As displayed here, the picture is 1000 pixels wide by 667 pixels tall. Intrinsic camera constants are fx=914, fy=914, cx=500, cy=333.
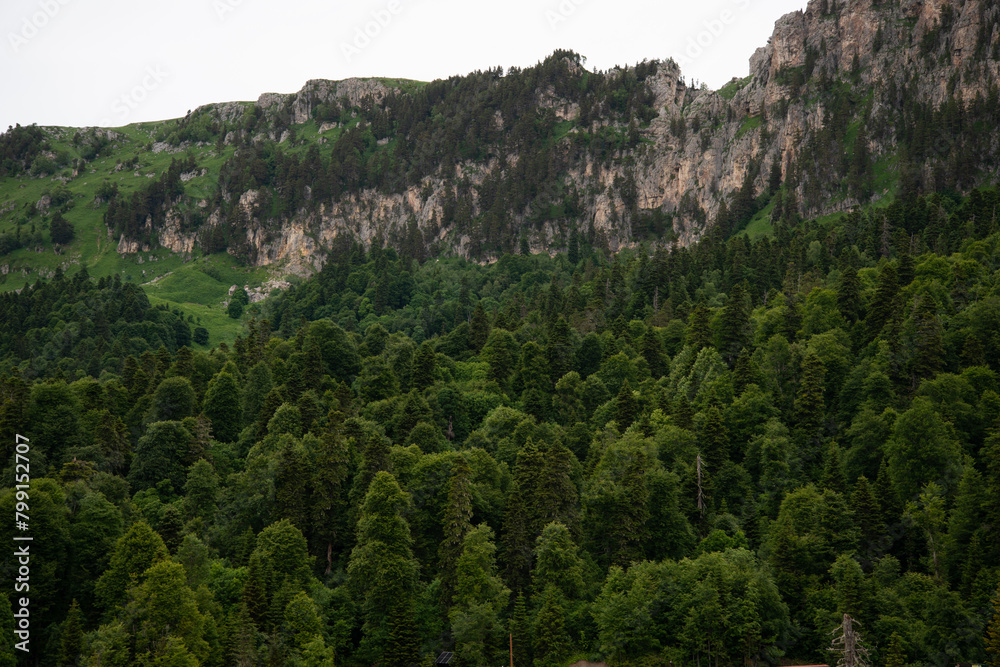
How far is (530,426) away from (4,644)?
6201 cm

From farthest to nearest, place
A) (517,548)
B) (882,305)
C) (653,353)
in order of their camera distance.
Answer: (653,353), (882,305), (517,548)

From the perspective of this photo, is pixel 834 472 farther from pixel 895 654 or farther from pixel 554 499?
pixel 554 499

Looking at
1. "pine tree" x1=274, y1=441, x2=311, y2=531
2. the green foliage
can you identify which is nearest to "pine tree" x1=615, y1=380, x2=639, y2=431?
the green foliage

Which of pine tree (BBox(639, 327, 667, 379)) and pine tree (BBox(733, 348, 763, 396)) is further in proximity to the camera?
pine tree (BBox(639, 327, 667, 379))

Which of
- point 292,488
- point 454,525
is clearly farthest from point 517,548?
point 292,488

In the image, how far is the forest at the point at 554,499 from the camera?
76375 millimetres

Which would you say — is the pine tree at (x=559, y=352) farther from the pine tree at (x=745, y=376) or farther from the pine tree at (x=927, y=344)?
the pine tree at (x=927, y=344)

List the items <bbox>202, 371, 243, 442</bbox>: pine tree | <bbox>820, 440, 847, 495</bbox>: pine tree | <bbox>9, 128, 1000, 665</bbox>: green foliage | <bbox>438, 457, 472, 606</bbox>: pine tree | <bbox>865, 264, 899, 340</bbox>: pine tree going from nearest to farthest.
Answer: <bbox>9, 128, 1000, 665</bbox>: green foliage, <bbox>438, 457, 472, 606</bbox>: pine tree, <bbox>820, 440, 847, 495</bbox>: pine tree, <bbox>865, 264, 899, 340</bbox>: pine tree, <bbox>202, 371, 243, 442</bbox>: pine tree

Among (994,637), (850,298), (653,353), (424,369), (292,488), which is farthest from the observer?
(653,353)

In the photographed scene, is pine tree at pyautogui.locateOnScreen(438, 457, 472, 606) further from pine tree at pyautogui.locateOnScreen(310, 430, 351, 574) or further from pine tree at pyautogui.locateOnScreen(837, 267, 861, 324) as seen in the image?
pine tree at pyautogui.locateOnScreen(837, 267, 861, 324)

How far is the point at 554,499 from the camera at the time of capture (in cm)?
9150

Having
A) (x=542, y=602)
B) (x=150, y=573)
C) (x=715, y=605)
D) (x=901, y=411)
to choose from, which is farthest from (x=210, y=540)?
(x=901, y=411)

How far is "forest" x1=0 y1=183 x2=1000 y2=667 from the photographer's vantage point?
76.4 metres

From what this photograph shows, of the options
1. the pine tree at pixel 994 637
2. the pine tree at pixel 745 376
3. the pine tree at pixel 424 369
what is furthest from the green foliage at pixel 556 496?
the pine tree at pixel 994 637
